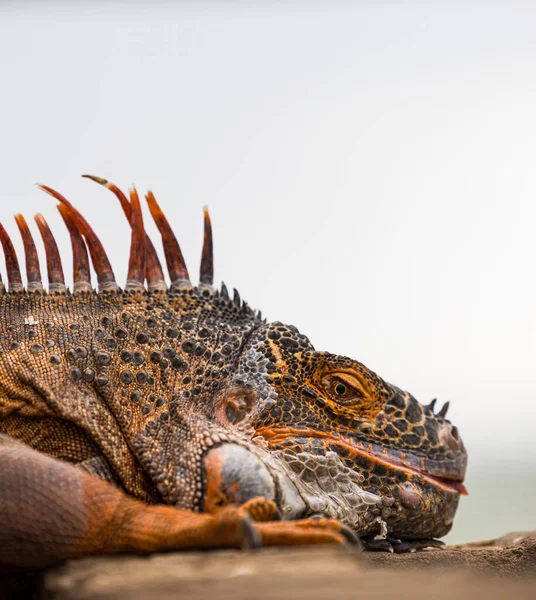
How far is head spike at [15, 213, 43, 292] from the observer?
481cm

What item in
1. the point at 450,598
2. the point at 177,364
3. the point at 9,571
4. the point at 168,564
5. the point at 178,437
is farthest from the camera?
the point at 177,364

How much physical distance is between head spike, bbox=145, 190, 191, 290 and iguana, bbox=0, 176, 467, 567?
0.02m

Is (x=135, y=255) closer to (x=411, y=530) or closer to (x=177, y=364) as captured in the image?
(x=177, y=364)

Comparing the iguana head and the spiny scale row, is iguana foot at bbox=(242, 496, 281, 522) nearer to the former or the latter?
the iguana head

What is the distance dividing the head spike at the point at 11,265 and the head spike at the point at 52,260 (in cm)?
20

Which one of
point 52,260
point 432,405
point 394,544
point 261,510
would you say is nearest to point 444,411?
point 432,405

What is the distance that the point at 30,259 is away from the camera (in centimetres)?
491

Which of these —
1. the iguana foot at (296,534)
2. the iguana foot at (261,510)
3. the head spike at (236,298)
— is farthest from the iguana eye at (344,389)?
the iguana foot at (296,534)

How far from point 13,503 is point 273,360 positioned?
1.94 meters

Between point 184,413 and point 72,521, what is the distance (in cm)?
110

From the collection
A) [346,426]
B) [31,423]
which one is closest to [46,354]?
[31,423]

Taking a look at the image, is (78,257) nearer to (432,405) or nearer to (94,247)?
(94,247)

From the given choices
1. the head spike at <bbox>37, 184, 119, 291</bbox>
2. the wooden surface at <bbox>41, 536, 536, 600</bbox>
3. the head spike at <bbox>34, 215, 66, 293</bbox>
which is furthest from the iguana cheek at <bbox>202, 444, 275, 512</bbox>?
the head spike at <bbox>34, 215, 66, 293</bbox>

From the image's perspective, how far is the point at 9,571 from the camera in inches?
145
